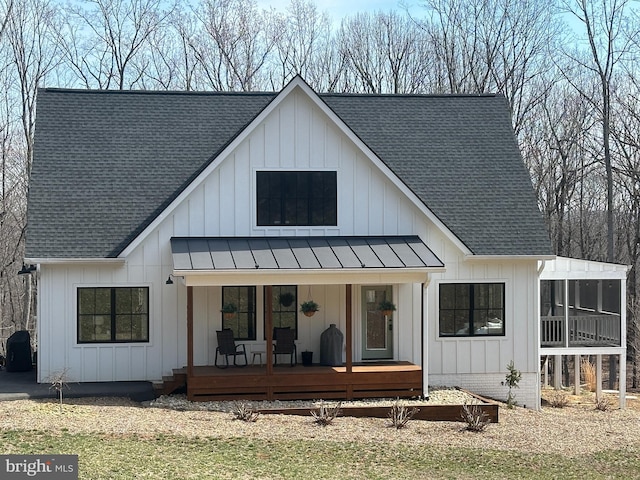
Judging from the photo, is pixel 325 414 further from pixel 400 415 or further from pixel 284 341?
pixel 284 341

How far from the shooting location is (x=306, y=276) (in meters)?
18.0

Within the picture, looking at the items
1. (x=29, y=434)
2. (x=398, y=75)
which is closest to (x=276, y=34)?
(x=398, y=75)

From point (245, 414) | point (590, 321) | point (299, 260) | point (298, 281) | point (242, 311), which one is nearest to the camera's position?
point (245, 414)

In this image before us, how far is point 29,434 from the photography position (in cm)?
1362

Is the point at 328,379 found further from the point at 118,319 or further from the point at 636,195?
the point at 636,195

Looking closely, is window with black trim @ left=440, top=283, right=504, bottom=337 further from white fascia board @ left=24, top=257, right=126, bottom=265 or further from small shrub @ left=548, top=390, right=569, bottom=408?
white fascia board @ left=24, top=257, right=126, bottom=265

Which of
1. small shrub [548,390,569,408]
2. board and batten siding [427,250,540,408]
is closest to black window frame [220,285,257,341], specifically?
board and batten siding [427,250,540,408]

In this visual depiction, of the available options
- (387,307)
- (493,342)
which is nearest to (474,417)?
(387,307)

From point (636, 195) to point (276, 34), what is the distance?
19.3 metres

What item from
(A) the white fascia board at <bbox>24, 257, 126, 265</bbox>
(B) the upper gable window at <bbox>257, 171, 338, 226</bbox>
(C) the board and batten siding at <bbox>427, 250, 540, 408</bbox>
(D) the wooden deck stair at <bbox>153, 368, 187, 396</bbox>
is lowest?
(D) the wooden deck stair at <bbox>153, 368, 187, 396</bbox>

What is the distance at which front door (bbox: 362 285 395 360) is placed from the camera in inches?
802

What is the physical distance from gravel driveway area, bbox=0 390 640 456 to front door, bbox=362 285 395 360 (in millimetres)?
2362

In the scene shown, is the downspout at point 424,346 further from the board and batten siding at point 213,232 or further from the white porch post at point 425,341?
the board and batten siding at point 213,232

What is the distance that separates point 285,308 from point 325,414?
162 inches
